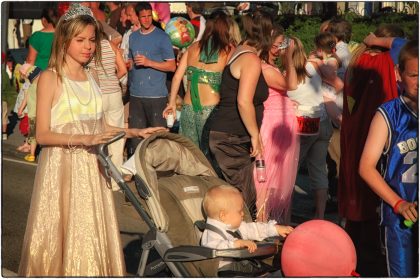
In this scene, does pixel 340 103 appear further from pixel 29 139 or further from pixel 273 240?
pixel 29 139

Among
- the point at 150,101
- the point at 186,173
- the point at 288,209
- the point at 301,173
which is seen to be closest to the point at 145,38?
the point at 150,101

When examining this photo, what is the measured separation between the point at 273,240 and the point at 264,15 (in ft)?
8.89

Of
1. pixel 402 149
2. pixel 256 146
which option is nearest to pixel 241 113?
pixel 256 146

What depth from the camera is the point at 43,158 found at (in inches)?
226

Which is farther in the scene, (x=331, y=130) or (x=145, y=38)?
(x=145, y=38)

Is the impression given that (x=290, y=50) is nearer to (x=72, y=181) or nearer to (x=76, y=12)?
(x=76, y=12)

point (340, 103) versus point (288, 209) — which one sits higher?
point (340, 103)

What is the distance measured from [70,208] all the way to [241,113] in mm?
1932

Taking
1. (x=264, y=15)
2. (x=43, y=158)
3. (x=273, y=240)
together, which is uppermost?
(x=264, y=15)

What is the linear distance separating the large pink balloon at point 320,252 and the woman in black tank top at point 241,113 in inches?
90.6

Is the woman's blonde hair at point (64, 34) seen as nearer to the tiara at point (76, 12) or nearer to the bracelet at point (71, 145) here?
the tiara at point (76, 12)

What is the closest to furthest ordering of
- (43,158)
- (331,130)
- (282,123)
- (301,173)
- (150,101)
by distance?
(43,158)
(282,123)
(331,130)
(150,101)
(301,173)

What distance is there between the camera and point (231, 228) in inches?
213

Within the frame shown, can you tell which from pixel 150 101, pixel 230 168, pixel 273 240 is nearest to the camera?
pixel 273 240
